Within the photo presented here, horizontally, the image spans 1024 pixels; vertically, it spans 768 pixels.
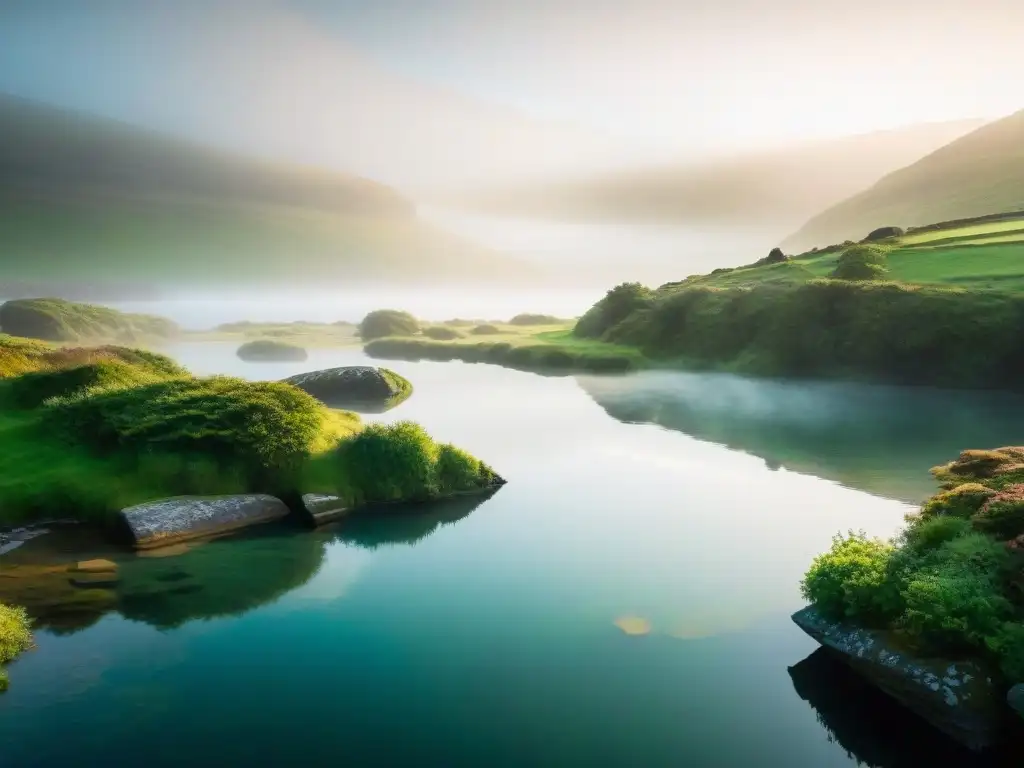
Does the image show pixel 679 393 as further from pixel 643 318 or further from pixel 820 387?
pixel 643 318

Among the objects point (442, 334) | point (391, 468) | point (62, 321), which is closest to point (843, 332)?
point (391, 468)

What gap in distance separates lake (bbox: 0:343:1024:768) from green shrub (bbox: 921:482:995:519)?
14.8ft

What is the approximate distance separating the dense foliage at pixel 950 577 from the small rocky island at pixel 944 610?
0.07 ft

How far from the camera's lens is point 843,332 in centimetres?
7638

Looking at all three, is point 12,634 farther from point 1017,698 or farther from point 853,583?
point 1017,698

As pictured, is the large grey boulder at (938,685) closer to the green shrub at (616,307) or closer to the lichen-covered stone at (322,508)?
the lichen-covered stone at (322,508)

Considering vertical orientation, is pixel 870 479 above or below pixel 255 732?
below

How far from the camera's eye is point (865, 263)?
8250cm

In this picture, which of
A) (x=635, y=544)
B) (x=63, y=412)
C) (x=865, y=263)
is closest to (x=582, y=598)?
(x=635, y=544)

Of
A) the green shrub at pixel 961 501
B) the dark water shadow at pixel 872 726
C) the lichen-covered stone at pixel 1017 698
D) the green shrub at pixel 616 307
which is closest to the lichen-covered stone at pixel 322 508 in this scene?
the dark water shadow at pixel 872 726

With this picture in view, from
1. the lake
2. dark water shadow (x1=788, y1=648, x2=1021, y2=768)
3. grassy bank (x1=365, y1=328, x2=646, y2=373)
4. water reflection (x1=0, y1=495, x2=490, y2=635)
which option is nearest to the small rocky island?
dark water shadow (x1=788, y1=648, x2=1021, y2=768)

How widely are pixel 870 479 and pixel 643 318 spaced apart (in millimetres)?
61967

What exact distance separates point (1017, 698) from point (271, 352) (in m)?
105

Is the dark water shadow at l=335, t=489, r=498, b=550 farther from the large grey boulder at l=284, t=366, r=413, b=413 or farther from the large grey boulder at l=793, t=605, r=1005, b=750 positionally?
the large grey boulder at l=284, t=366, r=413, b=413
